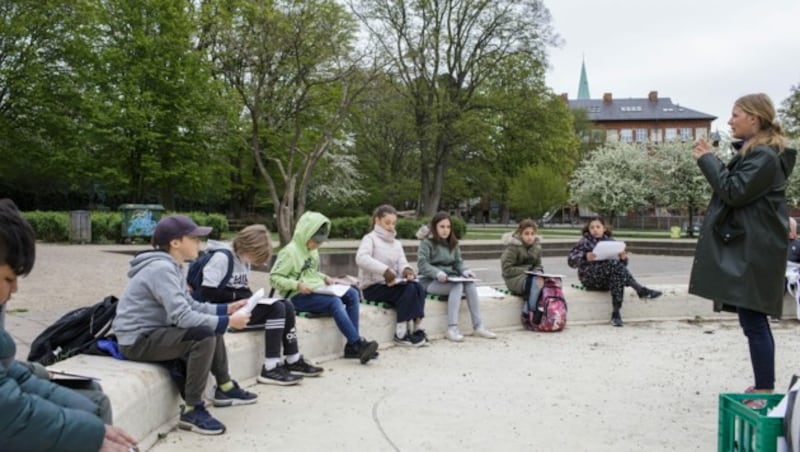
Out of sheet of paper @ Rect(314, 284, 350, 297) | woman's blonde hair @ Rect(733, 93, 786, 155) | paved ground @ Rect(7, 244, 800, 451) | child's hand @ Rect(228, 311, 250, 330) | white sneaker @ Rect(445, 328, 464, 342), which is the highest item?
woman's blonde hair @ Rect(733, 93, 786, 155)

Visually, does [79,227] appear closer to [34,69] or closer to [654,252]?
[34,69]

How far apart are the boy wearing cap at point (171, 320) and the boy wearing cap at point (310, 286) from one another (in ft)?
5.55

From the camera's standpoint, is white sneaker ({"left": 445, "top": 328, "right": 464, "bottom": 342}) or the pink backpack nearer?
white sneaker ({"left": 445, "top": 328, "right": 464, "bottom": 342})

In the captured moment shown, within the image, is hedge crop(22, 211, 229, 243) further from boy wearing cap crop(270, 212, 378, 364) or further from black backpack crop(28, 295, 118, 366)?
black backpack crop(28, 295, 118, 366)

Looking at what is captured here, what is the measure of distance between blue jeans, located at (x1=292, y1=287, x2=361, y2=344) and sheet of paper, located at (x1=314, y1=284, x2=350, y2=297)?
0.09 feet

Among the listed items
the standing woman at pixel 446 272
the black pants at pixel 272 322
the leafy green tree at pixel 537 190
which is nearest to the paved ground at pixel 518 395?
the black pants at pixel 272 322

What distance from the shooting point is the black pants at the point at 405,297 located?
247 inches

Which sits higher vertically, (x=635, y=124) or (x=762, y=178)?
(x=635, y=124)

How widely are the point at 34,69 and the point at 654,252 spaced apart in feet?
84.8

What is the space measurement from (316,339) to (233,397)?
4.36 ft

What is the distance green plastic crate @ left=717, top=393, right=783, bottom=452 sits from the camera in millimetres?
2410

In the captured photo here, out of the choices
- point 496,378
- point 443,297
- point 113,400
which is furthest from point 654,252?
point 113,400

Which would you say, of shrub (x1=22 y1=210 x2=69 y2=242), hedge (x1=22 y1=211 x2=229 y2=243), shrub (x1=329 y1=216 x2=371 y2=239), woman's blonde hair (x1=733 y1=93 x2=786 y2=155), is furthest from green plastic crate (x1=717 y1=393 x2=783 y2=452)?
shrub (x1=329 y1=216 x2=371 y2=239)

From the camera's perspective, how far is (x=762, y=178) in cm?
380
